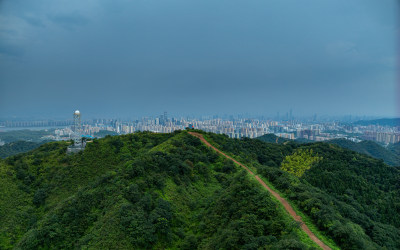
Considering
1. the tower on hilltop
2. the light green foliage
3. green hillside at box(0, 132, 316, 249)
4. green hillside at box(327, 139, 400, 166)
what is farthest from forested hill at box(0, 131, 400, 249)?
green hillside at box(327, 139, 400, 166)

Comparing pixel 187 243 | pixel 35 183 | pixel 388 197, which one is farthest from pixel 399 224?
pixel 35 183

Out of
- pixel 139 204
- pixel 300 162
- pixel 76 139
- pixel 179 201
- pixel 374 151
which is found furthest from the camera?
pixel 374 151

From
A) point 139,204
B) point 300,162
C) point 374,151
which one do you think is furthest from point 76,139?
Answer: point 374,151

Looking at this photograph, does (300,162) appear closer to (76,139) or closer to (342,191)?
(342,191)

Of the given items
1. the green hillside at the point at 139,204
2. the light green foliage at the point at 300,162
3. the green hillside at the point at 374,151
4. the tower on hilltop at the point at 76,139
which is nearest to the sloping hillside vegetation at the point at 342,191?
the light green foliage at the point at 300,162

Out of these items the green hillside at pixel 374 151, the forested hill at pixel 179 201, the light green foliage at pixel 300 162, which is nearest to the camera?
the forested hill at pixel 179 201

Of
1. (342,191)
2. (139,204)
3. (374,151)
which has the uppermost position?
(139,204)

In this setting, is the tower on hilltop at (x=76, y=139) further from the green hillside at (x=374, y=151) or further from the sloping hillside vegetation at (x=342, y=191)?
the green hillside at (x=374, y=151)
